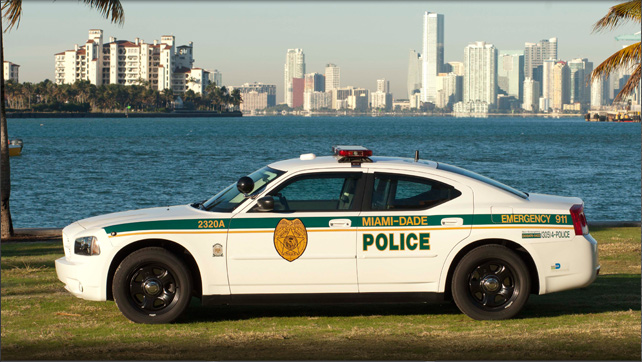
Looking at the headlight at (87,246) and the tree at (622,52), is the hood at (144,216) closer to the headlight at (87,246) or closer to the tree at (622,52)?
the headlight at (87,246)

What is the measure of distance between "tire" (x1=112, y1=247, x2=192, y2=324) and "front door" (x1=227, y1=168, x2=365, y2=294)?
47 centimetres

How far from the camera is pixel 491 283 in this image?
25.7ft

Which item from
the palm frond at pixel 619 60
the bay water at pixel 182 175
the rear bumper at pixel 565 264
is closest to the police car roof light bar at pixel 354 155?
the rear bumper at pixel 565 264

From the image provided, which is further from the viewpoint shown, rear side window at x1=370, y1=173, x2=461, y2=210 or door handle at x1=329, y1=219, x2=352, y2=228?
rear side window at x1=370, y1=173, x2=461, y2=210

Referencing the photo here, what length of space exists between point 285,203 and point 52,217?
2226 centimetres

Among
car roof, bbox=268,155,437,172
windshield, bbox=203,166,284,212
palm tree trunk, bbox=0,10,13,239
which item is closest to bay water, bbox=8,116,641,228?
palm tree trunk, bbox=0,10,13,239

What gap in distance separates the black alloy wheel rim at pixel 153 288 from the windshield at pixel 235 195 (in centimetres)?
75

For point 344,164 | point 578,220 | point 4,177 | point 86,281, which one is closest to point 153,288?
point 86,281

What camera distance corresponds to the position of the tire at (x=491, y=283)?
7781mm

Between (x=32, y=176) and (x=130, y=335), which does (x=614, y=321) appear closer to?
A: (x=130, y=335)

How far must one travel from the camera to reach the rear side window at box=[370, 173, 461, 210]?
7891mm

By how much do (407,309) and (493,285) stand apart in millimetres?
1123

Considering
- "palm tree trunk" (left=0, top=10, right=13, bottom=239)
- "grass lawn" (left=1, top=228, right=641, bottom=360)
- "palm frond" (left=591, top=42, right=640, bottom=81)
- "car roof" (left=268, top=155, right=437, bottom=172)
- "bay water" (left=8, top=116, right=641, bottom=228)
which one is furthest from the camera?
"bay water" (left=8, top=116, right=641, bottom=228)

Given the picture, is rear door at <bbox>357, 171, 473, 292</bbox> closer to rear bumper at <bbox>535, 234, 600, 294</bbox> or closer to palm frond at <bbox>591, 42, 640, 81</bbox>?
rear bumper at <bbox>535, 234, 600, 294</bbox>
